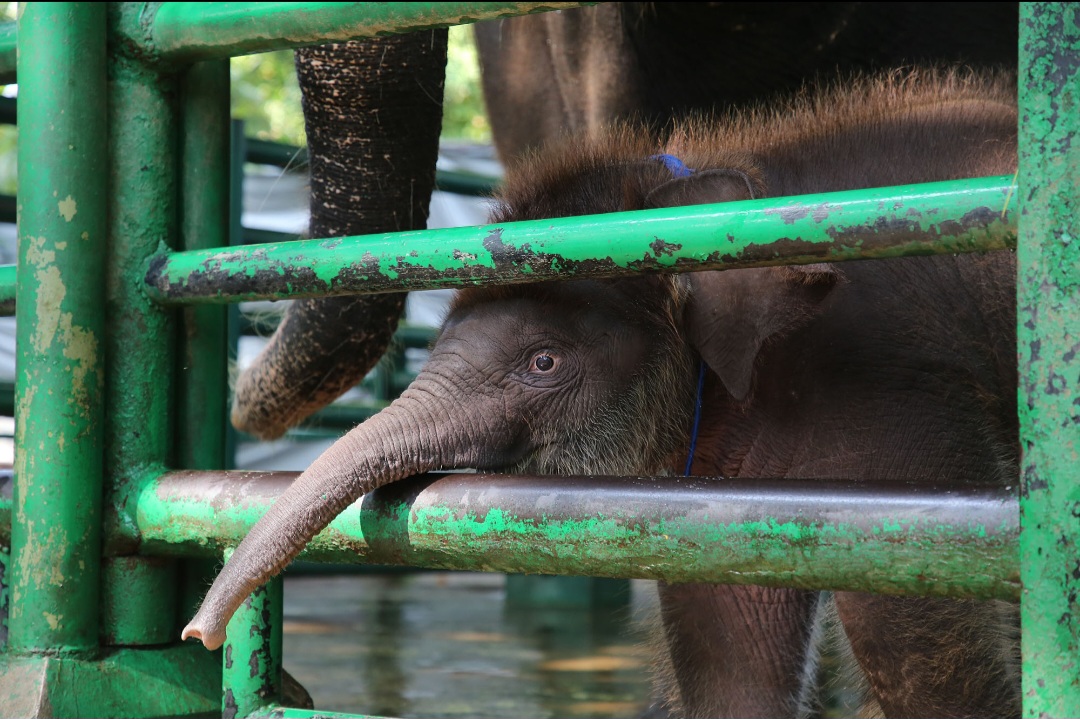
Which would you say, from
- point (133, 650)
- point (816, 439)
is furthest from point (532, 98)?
point (133, 650)

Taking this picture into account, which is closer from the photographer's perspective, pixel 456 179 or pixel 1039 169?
pixel 1039 169

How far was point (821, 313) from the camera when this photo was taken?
7.12 feet

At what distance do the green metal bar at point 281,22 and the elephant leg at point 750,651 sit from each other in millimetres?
1164

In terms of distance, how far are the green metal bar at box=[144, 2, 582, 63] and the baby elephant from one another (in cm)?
51

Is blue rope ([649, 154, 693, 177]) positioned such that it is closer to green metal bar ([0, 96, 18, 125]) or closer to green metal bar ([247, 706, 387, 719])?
green metal bar ([247, 706, 387, 719])

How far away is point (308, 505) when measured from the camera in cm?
164

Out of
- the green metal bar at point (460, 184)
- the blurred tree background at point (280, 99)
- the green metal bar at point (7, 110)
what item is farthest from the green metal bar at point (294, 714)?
the blurred tree background at point (280, 99)

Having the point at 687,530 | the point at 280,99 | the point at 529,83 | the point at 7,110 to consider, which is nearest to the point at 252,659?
the point at 687,530

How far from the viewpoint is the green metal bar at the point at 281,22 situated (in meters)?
1.66

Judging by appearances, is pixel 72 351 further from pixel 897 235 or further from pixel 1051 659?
pixel 1051 659

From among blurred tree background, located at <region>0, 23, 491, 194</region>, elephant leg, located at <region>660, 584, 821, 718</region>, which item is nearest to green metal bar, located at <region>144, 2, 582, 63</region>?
elephant leg, located at <region>660, 584, 821, 718</region>

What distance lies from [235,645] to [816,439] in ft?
3.08

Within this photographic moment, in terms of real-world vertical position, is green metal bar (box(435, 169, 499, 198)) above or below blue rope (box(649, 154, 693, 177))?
above

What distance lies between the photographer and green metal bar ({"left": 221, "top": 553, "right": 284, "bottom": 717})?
1.78 meters
